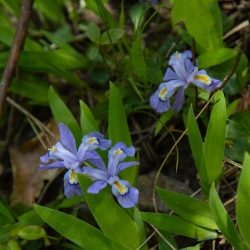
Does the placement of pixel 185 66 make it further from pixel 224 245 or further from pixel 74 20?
pixel 74 20

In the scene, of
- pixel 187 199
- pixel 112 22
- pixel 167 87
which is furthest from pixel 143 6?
pixel 187 199

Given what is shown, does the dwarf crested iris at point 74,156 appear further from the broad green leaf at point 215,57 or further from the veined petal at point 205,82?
the broad green leaf at point 215,57

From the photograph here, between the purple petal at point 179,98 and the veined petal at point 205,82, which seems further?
the purple petal at point 179,98

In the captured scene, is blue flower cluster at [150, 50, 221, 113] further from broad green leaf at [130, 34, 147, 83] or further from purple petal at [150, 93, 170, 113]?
broad green leaf at [130, 34, 147, 83]

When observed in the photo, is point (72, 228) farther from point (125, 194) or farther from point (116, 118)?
point (116, 118)

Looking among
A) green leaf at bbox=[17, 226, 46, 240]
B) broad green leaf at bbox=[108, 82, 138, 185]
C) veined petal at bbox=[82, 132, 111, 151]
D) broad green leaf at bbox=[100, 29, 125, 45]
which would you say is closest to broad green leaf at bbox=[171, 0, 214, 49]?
broad green leaf at bbox=[100, 29, 125, 45]

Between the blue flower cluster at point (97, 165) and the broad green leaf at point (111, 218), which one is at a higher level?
the blue flower cluster at point (97, 165)

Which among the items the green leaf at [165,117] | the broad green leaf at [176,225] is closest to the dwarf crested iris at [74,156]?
the broad green leaf at [176,225]
